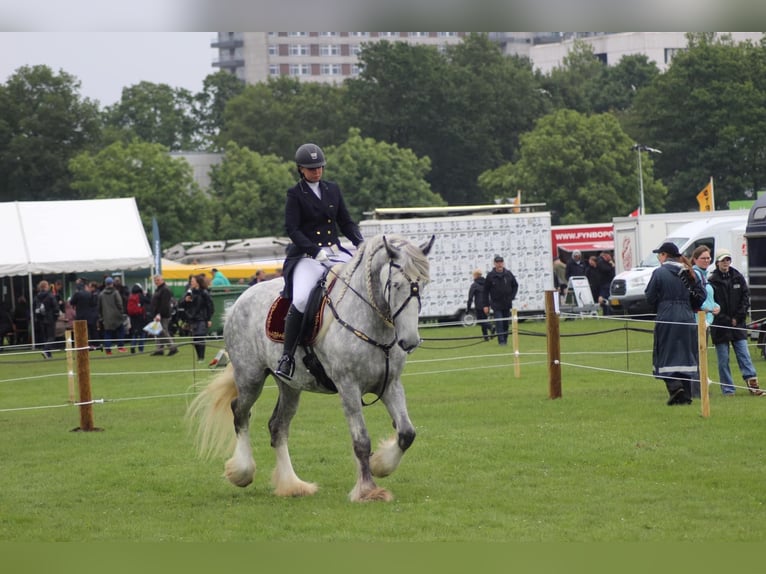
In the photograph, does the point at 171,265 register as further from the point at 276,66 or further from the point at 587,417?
the point at 276,66

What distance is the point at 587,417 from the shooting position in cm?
1599

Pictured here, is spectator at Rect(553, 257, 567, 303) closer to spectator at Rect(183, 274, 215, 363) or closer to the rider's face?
spectator at Rect(183, 274, 215, 363)

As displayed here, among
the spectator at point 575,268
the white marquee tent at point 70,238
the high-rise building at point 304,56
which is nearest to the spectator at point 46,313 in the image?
the white marquee tent at point 70,238

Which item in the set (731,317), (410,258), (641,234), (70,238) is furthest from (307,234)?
(641,234)

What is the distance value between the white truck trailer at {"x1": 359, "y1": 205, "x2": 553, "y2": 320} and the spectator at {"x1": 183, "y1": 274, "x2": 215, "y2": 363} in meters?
11.1

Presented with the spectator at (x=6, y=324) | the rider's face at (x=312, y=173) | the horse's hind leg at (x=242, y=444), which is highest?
the rider's face at (x=312, y=173)

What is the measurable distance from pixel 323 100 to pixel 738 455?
89228 millimetres

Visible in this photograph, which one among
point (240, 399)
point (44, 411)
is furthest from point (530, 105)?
point (240, 399)

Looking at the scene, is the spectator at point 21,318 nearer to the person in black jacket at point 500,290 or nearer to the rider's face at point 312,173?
the person in black jacket at point 500,290

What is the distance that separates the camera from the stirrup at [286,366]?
10.9 metres

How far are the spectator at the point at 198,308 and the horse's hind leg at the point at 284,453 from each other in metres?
15.6

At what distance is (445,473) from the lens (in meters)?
11.9

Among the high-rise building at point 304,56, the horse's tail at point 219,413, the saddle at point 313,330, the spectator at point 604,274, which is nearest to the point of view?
the saddle at point 313,330

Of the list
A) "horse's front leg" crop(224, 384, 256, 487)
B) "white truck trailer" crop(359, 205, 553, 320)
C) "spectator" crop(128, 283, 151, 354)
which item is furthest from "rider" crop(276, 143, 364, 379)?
"white truck trailer" crop(359, 205, 553, 320)
